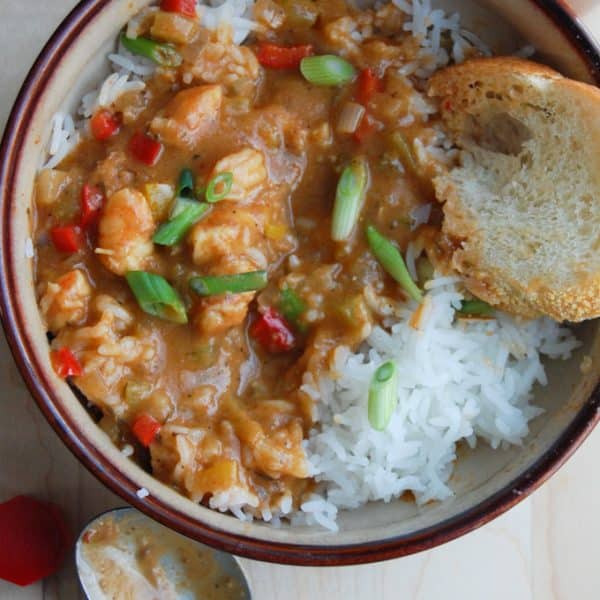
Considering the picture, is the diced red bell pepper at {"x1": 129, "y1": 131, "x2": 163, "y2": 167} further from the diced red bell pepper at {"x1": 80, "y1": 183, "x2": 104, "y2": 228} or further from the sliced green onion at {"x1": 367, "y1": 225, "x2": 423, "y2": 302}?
the sliced green onion at {"x1": 367, "y1": 225, "x2": 423, "y2": 302}

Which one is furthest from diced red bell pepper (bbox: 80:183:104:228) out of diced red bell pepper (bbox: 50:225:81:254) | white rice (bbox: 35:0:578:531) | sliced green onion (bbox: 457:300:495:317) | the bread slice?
sliced green onion (bbox: 457:300:495:317)

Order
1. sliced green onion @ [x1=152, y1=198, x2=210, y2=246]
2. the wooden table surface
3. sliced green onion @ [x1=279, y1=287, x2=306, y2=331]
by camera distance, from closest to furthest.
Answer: sliced green onion @ [x1=152, y1=198, x2=210, y2=246] → sliced green onion @ [x1=279, y1=287, x2=306, y2=331] → the wooden table surface

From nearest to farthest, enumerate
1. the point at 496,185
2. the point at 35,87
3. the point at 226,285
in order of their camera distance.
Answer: the point at 35,87 → the point at 226,285 → the point at 496,185

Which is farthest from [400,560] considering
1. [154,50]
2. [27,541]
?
[154,50]

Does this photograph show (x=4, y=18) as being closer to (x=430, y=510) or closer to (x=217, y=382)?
(x=217, y=382)

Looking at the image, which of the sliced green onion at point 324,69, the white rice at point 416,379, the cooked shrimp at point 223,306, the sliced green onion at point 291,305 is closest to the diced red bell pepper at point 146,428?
the white rice at point 416,379

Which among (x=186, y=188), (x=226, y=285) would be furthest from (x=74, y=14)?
(x=226, y=285)
